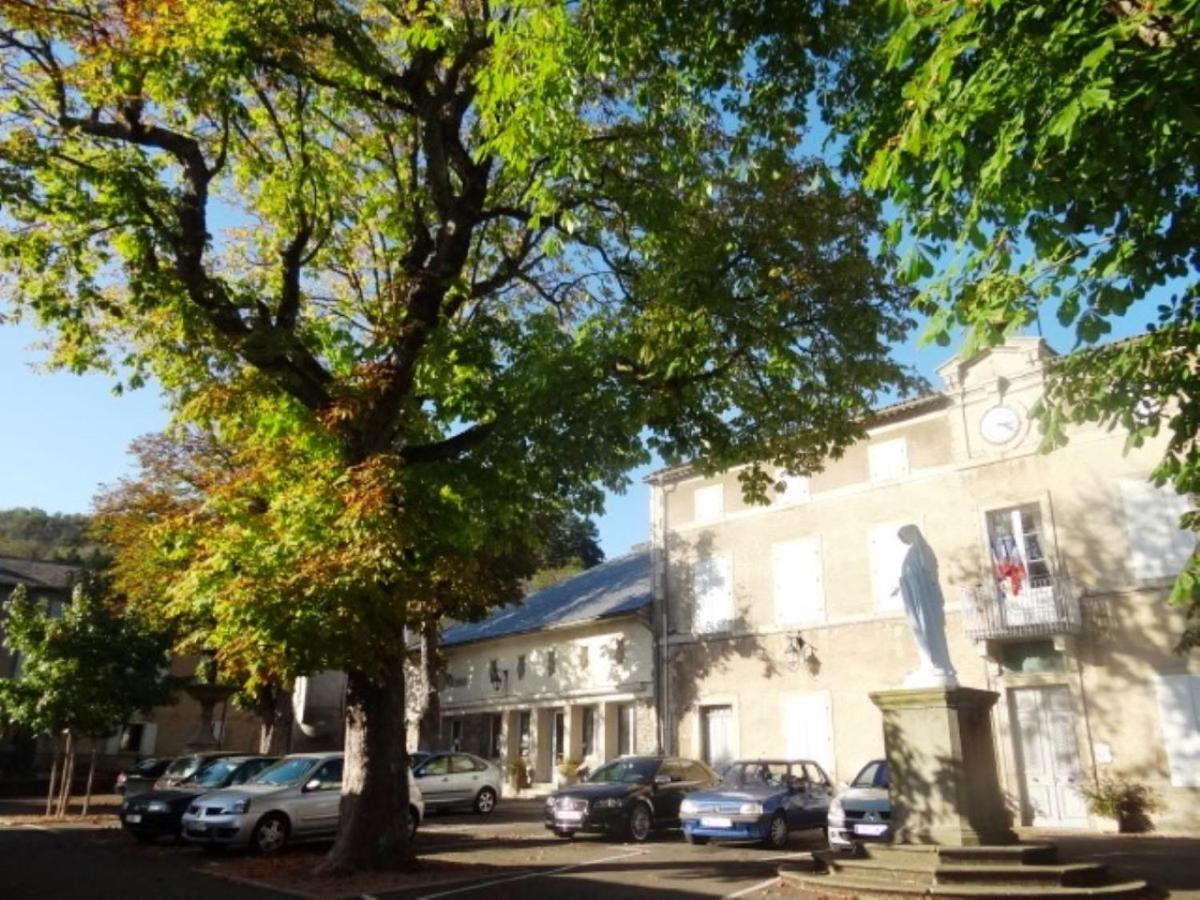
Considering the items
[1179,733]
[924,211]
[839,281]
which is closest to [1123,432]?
[1179,733]

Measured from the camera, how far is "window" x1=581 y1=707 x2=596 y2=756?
28.6 m

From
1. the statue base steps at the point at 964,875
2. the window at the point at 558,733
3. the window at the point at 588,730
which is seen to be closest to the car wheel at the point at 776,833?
the statue base steps at the point at 964,875

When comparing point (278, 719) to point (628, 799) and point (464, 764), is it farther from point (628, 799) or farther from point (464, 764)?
point (628, 799)

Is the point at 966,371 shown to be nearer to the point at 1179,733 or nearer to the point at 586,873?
the point at 1179,733

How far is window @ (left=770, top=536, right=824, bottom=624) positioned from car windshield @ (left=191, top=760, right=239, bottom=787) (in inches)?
505

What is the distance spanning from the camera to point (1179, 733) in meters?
16.6

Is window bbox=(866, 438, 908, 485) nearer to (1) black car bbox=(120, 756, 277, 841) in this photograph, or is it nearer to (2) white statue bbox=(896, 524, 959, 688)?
(2) white statue bbox=(896, 524, 959, 688)

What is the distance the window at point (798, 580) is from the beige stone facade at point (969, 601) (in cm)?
4

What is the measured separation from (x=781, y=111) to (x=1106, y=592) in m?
13.3

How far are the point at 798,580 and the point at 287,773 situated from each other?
12652mm

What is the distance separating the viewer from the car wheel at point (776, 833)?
48.1 feet

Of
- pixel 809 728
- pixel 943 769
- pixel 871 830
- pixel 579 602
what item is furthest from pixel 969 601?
pixel 579 602

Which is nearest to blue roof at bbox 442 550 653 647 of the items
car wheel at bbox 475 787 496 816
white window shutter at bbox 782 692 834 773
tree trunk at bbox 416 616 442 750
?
tree trunk at bbox 416 616 442 750

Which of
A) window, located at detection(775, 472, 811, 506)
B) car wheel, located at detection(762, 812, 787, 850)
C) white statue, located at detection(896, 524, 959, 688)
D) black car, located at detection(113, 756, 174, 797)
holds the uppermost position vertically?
window, located at detection(775, 472, 811, 506)
